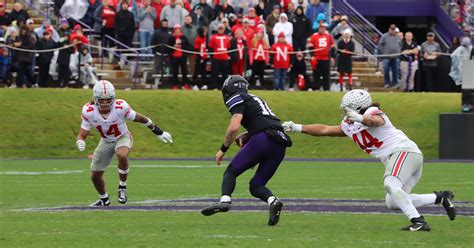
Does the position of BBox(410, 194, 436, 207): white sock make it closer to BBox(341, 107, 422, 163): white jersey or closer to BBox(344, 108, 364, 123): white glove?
BBox(341, 107, 422, 163): white jersey

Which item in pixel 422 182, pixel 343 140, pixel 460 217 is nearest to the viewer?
pixel 460 217

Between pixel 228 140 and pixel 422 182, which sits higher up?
pixel 228 140

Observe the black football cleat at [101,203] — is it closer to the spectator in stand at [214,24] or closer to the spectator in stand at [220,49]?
the spectator in stand at [220,49]

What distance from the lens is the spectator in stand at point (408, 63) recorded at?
108 feet

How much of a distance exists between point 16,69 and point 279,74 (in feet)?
22.1

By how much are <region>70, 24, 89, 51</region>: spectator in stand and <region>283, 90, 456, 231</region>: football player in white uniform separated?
18905 mm

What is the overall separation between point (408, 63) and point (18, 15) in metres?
10.3

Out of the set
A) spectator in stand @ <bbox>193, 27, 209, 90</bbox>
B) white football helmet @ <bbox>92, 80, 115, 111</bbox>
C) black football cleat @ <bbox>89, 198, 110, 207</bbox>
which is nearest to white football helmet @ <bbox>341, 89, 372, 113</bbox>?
white football helmet @ <bbox>92, 80, 115, 111</bbox>

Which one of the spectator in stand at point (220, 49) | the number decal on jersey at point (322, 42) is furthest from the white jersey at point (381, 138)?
the number decal on jersey at point (322, 42)

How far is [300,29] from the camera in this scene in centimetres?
3272

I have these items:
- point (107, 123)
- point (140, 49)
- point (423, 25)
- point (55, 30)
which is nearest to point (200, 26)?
point (140, 49)

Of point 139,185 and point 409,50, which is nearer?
point 139,185

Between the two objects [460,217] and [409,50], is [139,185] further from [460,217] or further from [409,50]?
[409,50]

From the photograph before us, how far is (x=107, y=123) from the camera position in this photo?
1633 centimetres
